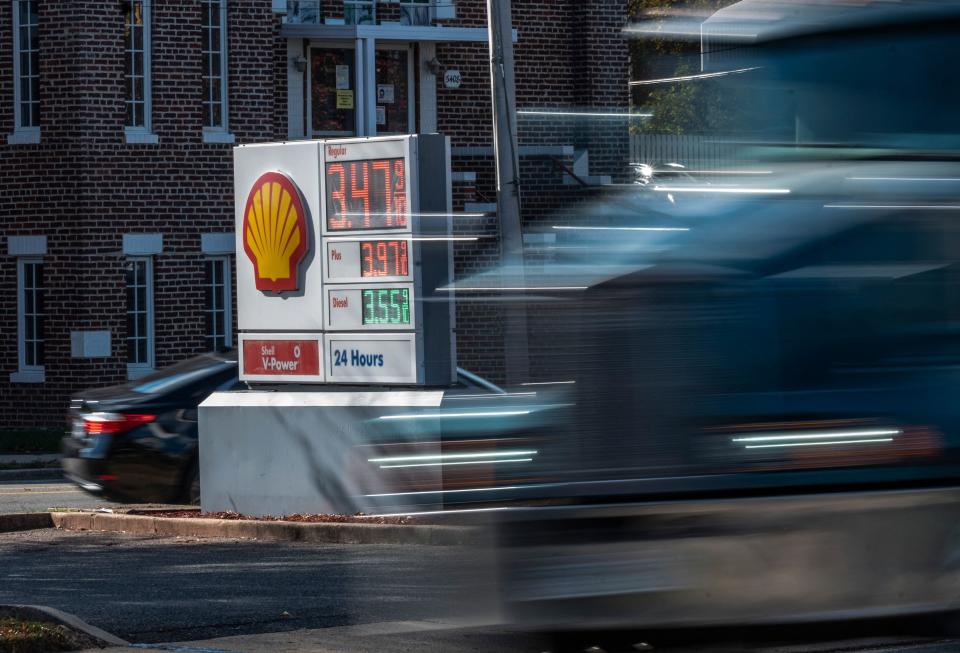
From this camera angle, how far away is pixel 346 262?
46.1 feet

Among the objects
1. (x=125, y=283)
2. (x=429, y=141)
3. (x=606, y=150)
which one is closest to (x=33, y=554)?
(x=429, y=141)

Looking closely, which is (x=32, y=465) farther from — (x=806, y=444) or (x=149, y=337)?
(x=806, y=444)

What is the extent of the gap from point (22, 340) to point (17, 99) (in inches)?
161

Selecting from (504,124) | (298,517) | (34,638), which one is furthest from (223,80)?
(34,638)

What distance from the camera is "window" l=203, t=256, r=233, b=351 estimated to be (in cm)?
2630

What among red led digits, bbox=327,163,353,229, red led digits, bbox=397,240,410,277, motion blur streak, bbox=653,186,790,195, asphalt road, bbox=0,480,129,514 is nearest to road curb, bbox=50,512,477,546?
asphalt road, bbox=0,480,129,514

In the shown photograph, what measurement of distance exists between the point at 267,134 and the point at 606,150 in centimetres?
1821

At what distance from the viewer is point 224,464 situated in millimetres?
14047

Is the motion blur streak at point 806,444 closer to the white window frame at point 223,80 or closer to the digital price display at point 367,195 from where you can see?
the digital price display at point 367,195

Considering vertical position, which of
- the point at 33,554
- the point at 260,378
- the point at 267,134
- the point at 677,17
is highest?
the point at 267,134

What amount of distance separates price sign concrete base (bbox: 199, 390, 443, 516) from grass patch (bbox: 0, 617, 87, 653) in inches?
170

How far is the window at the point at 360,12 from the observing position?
28.2 meters

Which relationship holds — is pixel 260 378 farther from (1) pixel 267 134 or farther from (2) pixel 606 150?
(1) pixel 267 134

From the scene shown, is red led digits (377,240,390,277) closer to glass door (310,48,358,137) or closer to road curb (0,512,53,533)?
road curb (0,512,53,533)
